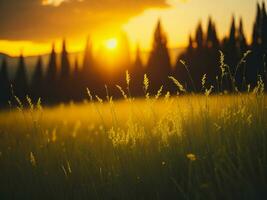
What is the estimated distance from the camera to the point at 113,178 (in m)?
3.68

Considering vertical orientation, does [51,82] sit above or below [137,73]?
below

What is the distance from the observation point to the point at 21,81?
52.6 meters

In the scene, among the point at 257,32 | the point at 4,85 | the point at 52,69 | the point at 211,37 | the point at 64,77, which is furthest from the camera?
the point at 52,69

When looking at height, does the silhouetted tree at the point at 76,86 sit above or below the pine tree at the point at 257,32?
below

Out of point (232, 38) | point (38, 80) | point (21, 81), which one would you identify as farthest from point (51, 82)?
point (232, 38)

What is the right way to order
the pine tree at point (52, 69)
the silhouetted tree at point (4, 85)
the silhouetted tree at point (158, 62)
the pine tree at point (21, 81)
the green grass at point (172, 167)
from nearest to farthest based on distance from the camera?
the green grass at point (172, 167), the silhouetted tree at point (158, 62), the silhouetted tree at point (4, 85), the pine tree at point (21, 81), the pine tree at point (52, 69)

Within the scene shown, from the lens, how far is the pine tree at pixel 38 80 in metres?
53.5

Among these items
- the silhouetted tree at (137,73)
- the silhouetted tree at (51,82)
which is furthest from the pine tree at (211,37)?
the silhouetted tree at (51,82)

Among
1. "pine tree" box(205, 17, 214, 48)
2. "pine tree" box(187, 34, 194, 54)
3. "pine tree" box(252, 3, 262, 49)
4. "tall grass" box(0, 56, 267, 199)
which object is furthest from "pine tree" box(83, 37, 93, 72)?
"tall grass" box(0, 56, 267, 199)

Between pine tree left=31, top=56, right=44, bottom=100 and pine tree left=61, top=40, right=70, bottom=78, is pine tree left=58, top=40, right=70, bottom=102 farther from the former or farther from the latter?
pine tree left=31, top=56, right=44, bottom=100

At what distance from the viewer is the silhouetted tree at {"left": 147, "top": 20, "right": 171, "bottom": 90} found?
46750mm

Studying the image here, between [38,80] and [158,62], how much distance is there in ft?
54.8

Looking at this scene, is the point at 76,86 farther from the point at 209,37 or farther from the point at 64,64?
the point at 209,37

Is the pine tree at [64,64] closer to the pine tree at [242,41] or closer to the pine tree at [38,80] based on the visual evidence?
the pine tree at [38,80]
